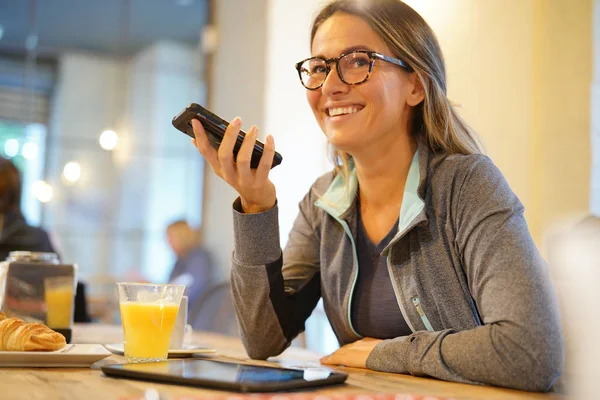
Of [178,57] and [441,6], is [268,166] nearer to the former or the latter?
[441,6]

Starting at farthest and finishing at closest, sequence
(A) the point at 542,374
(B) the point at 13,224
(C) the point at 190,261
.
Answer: (C) the point at 190,261, (B) the point at 13,224, (A) the point at 542,374

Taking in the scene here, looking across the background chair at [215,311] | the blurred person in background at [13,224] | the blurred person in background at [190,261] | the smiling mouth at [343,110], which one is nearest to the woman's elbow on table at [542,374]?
the smiling mouth at [343,110]

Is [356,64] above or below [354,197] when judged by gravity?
above

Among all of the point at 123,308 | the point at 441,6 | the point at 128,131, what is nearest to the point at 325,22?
the point at 123,308

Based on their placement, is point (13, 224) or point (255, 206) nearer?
point (255, 206)

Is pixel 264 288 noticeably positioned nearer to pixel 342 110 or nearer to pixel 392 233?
pixel 392 233

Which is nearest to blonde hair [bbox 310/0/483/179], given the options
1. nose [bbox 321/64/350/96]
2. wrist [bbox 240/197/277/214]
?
nose [bbox 321/64/350/96]

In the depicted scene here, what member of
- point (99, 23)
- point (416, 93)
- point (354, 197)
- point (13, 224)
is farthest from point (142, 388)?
point (99, 23)

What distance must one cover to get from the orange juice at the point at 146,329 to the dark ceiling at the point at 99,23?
17.4 feet

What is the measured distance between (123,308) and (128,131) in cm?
508

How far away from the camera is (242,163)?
1231 millimetres

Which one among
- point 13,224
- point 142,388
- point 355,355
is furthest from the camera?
point 13,224

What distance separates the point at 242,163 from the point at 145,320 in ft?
1.05

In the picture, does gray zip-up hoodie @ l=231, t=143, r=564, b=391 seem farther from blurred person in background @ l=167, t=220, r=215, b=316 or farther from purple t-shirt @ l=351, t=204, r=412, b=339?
blurred person in background @ l=167, t=220, r=215, b=316
